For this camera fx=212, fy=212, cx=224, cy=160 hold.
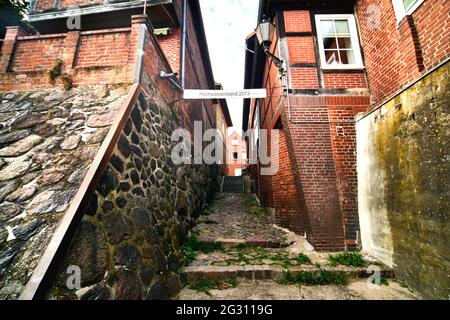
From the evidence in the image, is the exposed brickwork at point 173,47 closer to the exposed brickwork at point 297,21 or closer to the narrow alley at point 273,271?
the exposed brickwork at point 297,21

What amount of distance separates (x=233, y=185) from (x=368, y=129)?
10374mm

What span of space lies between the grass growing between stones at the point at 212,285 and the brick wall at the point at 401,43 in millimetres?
4987

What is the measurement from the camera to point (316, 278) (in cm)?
378

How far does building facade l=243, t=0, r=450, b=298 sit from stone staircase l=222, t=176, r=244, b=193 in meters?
6.77

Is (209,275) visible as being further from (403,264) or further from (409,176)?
(409,176)

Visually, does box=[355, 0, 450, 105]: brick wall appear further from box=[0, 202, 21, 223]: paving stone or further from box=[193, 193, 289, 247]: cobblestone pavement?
box=[0, 202, 21, 223]: paving stone

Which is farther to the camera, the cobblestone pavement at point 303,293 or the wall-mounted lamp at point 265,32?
the wall-mounted lamp at point 265,32

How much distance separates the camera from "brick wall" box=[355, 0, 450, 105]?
11.7ft

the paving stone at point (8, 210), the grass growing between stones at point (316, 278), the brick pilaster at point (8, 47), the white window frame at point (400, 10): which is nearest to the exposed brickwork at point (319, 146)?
the grass growing between stones at point (316, 278)

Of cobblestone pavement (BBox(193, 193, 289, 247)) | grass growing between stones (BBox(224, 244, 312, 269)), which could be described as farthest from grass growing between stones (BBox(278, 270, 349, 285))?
cobblestone pavement (BBox(193, 193, 289, 247))

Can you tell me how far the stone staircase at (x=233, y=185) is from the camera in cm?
1380

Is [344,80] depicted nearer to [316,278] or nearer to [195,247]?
[316,278]

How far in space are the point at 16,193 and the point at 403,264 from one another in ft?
19.5
